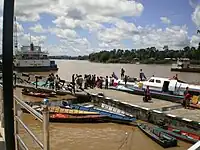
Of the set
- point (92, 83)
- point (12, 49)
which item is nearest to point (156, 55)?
point (92, 83)

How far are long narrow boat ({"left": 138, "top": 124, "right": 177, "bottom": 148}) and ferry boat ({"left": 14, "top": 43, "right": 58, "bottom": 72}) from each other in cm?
5726

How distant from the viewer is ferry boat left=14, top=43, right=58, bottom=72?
7191 centimetres

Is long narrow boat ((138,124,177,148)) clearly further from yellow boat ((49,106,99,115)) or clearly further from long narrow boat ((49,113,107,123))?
yellow boat ((49,106,99,115))

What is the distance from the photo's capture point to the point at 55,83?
30.0 meters

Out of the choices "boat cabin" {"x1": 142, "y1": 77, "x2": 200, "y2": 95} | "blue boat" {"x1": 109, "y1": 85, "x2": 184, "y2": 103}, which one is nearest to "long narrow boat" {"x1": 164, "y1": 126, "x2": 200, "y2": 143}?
"blue boat" {"x1": 109, "y1": 85, "x2": 184, "y2": 103}

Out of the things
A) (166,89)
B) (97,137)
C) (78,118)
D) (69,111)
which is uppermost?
(166,89)

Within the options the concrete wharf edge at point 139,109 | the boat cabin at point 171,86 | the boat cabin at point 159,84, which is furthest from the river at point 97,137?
the boat cabin at point 159,84

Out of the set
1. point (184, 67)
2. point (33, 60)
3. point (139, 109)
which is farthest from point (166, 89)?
point (184, 67)

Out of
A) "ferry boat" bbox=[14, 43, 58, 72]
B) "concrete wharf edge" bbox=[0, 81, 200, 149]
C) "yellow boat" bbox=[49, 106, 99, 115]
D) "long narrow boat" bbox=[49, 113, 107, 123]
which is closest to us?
"concrete wharf edge" bbox=[0, 81, 200, 149]

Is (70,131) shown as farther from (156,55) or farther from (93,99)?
(156,55)

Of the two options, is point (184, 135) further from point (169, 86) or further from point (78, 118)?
point (169, 86)

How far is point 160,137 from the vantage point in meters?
14.9

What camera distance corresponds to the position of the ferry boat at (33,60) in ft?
236

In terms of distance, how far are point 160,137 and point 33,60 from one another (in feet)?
205
